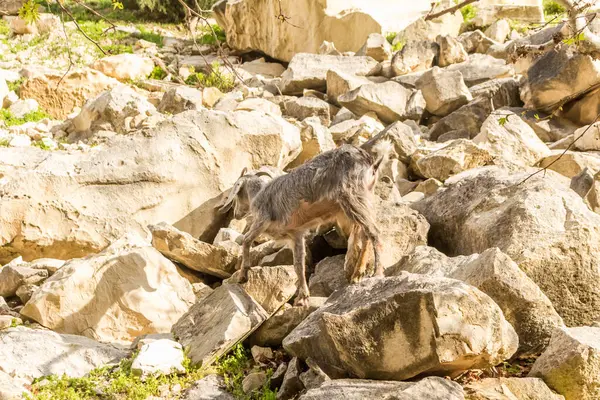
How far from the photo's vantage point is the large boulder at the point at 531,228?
19.8ft

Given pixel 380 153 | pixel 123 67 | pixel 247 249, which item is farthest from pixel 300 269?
pixel 123 67

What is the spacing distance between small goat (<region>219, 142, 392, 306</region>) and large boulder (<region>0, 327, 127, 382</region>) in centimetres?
157

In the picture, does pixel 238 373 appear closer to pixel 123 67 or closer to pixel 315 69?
pixel 315 69

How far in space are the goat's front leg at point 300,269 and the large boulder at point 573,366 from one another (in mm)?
2331

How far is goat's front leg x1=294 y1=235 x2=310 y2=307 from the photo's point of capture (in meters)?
6.84

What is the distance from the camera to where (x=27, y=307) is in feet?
24.5

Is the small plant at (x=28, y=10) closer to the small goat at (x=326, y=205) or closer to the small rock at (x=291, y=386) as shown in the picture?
the small rock at (x=291, y=386)

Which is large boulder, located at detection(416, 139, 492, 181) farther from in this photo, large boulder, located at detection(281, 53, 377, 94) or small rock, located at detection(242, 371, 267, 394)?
large boulder, located at detection(281, 53, 377, 94)

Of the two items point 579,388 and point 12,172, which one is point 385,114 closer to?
point 12,172

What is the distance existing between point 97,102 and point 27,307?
24.1 feet

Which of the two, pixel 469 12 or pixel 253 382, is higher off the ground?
pixel 469 12

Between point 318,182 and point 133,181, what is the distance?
3821 mm

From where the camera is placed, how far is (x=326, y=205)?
723 centimetres

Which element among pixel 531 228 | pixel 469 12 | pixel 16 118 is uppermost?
pixel 469 12
